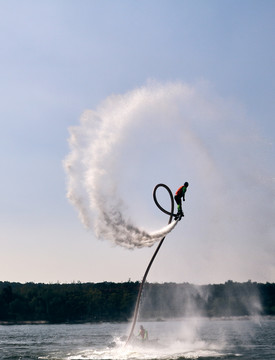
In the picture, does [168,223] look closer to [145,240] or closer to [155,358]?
[145,240]

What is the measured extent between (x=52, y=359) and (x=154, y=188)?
25.4 metres

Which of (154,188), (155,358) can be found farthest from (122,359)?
(154,188)

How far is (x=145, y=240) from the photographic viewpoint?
4519cm

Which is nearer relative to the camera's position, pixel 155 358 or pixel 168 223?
pixel 168 223

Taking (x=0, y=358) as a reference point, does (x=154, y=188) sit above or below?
above

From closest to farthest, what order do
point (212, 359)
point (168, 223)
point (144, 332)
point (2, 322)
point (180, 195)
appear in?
point (180, 195)
point (168, 223)
point (212, 359)
point (144, 332)
point (2, 322)

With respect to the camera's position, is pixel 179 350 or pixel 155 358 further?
pixel 179 350

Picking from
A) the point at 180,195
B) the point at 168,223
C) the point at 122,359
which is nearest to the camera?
the point at 180,195

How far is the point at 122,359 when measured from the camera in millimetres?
48625

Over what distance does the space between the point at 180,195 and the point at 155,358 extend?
19312 mm

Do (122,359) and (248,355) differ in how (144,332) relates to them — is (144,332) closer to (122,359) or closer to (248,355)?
(122,359)

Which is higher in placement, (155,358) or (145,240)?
(145,240)

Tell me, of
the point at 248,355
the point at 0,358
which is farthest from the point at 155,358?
the point at 0,358

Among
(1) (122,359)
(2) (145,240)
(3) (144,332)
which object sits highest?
(2) (145,240)
